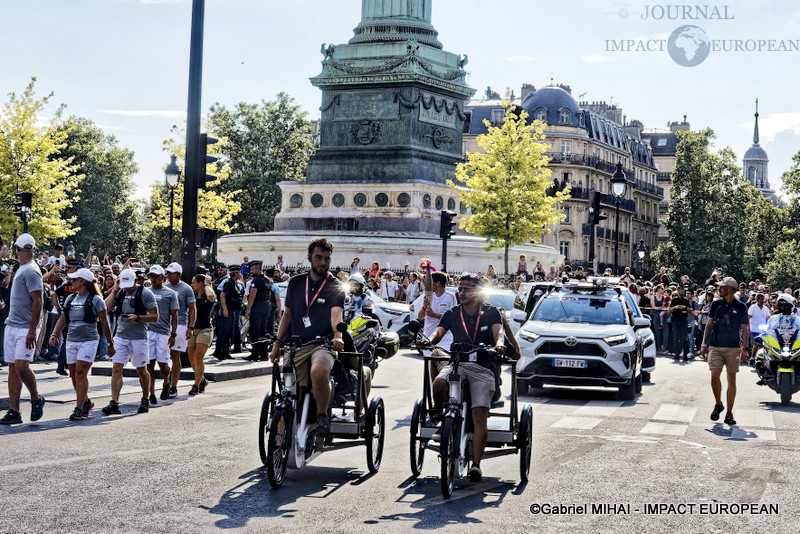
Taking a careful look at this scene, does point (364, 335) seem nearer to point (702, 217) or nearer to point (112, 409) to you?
point (112, 409)

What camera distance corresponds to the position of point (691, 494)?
9234mm

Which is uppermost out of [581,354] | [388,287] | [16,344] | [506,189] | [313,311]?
[506,189]

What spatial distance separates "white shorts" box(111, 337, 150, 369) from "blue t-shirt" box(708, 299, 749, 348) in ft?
22.7

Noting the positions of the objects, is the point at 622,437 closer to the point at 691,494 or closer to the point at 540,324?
the point at 691,494

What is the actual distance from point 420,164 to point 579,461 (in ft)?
Answer: 112

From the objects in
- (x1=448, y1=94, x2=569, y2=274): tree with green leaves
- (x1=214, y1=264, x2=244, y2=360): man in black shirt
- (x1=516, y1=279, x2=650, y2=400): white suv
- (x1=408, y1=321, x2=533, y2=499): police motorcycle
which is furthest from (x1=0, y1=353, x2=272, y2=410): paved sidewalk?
(x1=448, y1=94, x2=569, y2=274): tree with green leaves

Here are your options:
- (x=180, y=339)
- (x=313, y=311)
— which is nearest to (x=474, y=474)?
(x=313, y=311)

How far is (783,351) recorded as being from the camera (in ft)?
58.4

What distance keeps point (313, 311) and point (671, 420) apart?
6.80 m

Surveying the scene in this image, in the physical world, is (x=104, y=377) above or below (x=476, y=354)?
below

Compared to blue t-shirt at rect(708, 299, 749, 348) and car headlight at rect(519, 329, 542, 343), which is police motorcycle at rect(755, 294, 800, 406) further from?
car headlight at rect(519, 329, 542, 343)

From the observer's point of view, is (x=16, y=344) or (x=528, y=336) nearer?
(x=16, y=344)

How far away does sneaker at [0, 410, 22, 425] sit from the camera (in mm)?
12414

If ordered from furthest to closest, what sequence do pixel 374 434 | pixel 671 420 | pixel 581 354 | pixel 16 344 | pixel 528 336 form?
pixel 528 336 → pixel 581 354 → pixel 671 420 → pixel 16 344 → pixel 374 434
